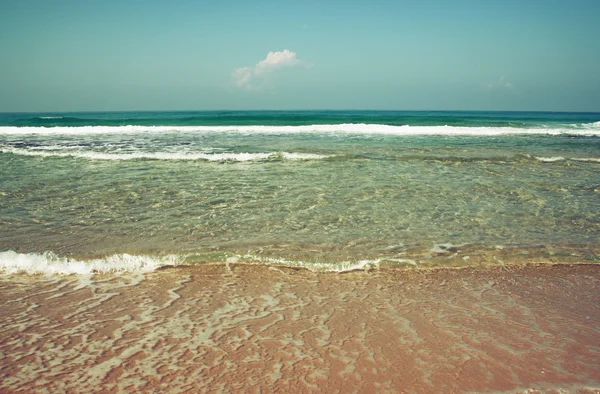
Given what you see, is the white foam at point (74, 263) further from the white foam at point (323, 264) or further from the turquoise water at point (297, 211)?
the white foam at point (323, 264)

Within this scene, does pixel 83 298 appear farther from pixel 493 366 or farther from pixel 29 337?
pixel 493 366

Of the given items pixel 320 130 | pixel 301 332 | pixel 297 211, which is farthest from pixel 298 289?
pixel 320 130

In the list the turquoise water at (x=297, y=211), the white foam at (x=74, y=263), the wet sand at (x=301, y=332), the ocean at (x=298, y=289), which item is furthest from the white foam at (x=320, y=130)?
the wet sand at (x=301, y=332)

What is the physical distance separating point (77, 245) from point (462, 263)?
5.14m

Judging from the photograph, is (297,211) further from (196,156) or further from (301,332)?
(196,156)

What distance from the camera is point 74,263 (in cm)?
477

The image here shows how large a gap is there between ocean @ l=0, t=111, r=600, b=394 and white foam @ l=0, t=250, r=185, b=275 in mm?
23

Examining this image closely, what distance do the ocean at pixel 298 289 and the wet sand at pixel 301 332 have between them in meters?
0.02

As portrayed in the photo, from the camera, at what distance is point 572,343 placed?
333 cm

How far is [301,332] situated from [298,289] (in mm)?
933

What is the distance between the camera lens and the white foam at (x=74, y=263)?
4.65m

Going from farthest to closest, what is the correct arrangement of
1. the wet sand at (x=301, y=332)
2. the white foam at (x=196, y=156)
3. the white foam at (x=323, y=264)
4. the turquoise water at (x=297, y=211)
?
the white foam at (x=196, y=156) < the turquoise water at (x=297, y=211) < the white foam at (x=323, y=264) < the wet sand at (x=301, y=332)

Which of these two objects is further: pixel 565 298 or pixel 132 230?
pixel 132 230

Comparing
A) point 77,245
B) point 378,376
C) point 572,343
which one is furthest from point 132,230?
point 572,343
